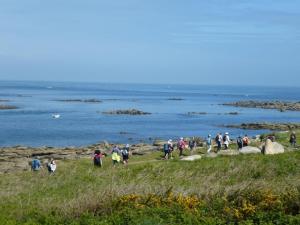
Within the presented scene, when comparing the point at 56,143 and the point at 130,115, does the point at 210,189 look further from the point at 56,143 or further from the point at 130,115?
the point at 130,115

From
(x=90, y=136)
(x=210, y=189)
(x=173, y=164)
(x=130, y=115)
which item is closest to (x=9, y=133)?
(x=90, y=136)

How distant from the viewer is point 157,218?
11227 mm

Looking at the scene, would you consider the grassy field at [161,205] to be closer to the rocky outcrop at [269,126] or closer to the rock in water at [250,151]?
the rock in water at [250,151]

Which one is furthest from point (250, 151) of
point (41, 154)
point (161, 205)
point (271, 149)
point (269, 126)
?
point (269, 126)

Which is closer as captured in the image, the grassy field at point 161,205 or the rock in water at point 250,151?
the grassy field at point 161,205

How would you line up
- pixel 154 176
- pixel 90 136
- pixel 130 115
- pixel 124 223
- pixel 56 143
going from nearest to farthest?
1. pixel 124 223
2. pixel 154 176
3. pixel 56 143
4. pixel 90 136
5. pixel 130 115

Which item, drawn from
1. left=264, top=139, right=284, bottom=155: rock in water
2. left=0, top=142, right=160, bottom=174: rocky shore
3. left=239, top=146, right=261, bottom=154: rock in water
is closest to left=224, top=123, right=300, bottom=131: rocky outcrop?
left=0, top=142, right=160, bottom=174: rocky shore

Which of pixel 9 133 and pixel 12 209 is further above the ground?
pixel 12 209

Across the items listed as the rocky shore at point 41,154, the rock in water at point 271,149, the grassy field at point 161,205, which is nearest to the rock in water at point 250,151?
the rock in water at point 271,149

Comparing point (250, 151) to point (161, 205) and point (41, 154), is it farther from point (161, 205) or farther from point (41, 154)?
point (41, 154)

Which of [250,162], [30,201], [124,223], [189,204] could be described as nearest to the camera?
[124,223]

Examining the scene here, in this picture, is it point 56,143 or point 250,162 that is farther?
point 56,143

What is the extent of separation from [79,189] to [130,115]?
8192 cm

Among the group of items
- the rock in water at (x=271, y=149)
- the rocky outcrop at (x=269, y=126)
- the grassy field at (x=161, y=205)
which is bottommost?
the rocky outcrop at (x=269, y=126)
